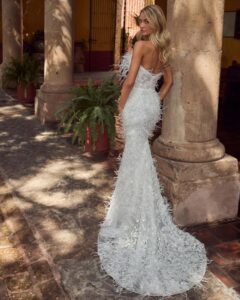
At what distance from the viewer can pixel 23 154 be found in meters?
6.84

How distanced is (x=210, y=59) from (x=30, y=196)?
262 centimetres


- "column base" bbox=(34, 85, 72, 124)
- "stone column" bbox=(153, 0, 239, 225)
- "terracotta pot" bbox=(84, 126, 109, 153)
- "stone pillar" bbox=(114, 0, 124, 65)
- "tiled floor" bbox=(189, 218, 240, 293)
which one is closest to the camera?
"tiled floor" bbox=(189, 218, 240, 293)

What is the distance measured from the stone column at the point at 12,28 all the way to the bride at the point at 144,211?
31.3ft

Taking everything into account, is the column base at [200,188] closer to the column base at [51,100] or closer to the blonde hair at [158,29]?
the blonde hair at [158,29]

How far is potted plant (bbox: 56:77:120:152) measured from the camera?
649cm

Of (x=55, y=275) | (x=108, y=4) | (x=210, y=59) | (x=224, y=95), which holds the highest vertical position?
(x=108, y=4)

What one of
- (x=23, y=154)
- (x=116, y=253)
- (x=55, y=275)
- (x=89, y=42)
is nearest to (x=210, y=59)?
(x=116, y=253)

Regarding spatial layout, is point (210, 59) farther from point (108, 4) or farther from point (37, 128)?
point (108, 4)

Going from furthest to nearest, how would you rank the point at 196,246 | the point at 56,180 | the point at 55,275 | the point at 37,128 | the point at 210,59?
1. the point at 37,128
2. the point at 56,180
3. the point at 210,59
4. the point at 196,246
5. the point at 55,275

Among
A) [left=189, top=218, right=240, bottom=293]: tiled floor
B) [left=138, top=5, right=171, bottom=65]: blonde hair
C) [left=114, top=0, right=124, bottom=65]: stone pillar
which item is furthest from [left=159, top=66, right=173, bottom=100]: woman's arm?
[left=114, top=0, right=124, bottom=65]: stone pillar

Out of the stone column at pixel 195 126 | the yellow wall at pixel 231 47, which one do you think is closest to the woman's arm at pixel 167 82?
the stone column at pixel 195 126

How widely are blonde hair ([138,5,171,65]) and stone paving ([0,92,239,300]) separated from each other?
1881mm

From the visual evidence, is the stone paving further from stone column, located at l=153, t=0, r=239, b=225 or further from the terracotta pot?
stone column, located at l=153, t=0, r=239, b=225

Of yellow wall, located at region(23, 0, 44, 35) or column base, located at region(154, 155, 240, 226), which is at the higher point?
yellow wall, located at region(23, 0, 44, 35)
